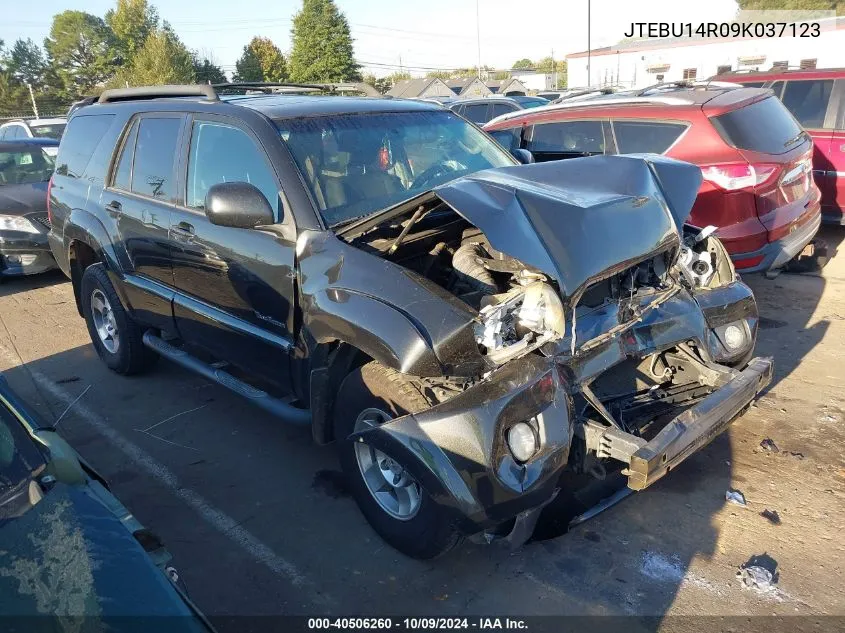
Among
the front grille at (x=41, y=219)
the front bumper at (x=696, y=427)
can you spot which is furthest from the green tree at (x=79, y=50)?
the front bumper at (x=696, y=427)

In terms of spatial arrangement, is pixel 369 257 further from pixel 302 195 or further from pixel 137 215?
pixel 137 215

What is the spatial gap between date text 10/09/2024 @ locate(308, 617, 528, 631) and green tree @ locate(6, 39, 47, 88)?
86718 millimetres

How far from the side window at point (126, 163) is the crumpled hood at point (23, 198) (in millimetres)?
4352

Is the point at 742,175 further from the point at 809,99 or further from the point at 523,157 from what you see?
the point at 809,99

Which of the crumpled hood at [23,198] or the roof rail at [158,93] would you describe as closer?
the roof rail at [158,93]

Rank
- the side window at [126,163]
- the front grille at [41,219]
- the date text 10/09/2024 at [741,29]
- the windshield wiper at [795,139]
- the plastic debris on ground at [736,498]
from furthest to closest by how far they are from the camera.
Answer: the date text 10/09/2024 at [741,29]
the front grille at [41,219]
the windshield wiper at [795,139]
the side window at [126,163]
the plastic debris on ground at [736,498]

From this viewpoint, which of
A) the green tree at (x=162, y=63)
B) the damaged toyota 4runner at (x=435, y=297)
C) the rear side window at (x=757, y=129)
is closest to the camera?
the damaged toyota 4runner at (x=435, y=297)

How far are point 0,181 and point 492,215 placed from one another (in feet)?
28.3

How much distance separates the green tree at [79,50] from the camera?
73500 mm

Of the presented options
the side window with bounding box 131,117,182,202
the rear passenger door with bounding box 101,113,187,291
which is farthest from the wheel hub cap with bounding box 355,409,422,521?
the side window with bounding box 131,117,182,202

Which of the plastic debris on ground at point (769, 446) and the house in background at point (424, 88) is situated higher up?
the house in background at point (424, 88)

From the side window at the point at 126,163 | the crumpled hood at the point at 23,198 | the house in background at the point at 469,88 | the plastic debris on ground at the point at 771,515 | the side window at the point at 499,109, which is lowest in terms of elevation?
the plastic debris on ground at the point at 771,515

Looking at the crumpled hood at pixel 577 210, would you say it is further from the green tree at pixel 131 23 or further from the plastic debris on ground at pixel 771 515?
the green tree at pixel 131 23

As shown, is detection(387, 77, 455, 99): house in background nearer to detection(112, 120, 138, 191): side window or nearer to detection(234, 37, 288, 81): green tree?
detection(234, 37, 288, 81): green tree
